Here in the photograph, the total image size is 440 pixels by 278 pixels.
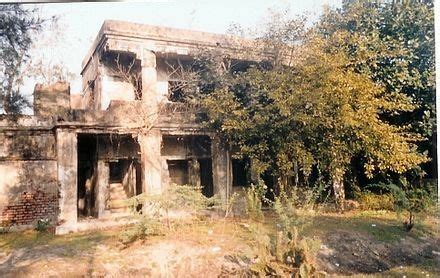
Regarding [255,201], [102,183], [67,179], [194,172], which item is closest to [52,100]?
[67,179]

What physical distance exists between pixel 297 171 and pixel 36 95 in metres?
5.30

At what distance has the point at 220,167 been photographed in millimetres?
8094

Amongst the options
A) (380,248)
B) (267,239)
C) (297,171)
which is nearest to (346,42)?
(297,171)

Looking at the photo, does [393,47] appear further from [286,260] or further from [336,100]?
[286,260]

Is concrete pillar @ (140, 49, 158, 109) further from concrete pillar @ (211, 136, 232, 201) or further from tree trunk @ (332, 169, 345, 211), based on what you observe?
→ tree trunk @ (332, 169, 345, 211)

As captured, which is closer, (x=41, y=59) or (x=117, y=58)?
(x=41, y=59)

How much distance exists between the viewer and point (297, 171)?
7039 mm

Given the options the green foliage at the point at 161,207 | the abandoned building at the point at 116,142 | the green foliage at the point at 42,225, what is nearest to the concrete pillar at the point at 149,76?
the abandoned building at the point at 116,142

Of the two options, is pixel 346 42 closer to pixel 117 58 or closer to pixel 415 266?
pixel 415 266

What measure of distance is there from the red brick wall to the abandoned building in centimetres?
2

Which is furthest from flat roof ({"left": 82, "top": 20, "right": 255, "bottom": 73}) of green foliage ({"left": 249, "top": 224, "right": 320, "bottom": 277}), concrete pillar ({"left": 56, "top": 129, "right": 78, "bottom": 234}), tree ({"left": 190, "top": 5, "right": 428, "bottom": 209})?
green foliage ({"left": 249, "top": 224, "right": 320, "bottom": 277})

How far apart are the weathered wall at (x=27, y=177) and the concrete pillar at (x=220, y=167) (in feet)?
11.1

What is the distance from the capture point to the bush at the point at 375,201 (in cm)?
673

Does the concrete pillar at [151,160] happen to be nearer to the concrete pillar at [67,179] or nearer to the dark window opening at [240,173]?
the concrete pillar at [67,179]
